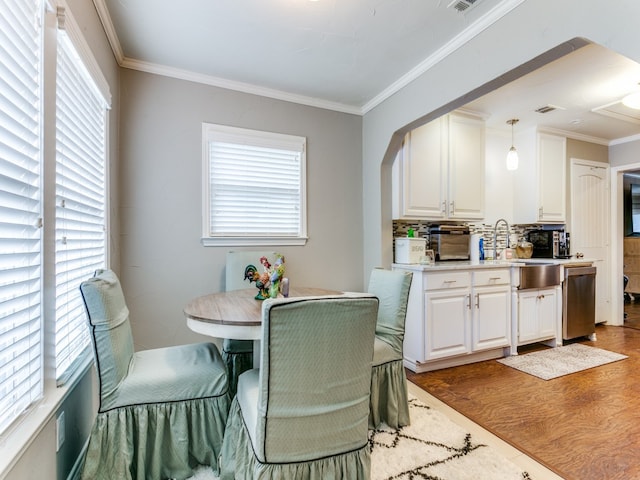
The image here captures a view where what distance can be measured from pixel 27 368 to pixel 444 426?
2137 mm

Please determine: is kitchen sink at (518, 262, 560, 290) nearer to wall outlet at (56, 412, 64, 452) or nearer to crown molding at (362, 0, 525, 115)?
crown molding at (362, 0, 525, 115)

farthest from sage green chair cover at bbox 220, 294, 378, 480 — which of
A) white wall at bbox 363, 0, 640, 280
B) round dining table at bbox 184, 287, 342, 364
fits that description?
white wall at bbox 363, 0, 640, 280

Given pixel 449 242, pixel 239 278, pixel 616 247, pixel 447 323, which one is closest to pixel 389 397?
pixel 447 323

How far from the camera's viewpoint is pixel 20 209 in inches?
43.4

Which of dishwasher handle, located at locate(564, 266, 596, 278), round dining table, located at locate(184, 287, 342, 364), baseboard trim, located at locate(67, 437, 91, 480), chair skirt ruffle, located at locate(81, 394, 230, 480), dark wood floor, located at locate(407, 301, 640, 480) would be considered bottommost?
dark wood floor, located at locate(407, 301, 640, 480)

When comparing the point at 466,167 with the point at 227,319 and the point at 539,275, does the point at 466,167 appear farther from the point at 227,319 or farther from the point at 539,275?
the point at 227,319

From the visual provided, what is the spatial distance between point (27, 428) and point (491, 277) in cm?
335

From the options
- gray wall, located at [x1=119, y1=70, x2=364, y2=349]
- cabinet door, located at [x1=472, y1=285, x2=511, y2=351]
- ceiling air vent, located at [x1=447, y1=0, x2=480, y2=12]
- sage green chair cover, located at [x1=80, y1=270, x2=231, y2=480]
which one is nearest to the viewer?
sage green chair cover, located at [x1=80, y1=270, x2=231, y2=480]

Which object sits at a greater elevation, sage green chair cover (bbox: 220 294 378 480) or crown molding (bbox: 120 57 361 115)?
crown molding (bbox: 120 57 361 115)

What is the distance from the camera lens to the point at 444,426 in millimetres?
2043

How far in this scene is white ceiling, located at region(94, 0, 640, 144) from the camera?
197 cm

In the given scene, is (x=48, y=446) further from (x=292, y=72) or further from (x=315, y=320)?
(x=292, y=72)

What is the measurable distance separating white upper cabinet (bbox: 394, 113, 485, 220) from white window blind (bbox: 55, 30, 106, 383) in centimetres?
246

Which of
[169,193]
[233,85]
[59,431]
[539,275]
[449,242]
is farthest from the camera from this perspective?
[449,242]
